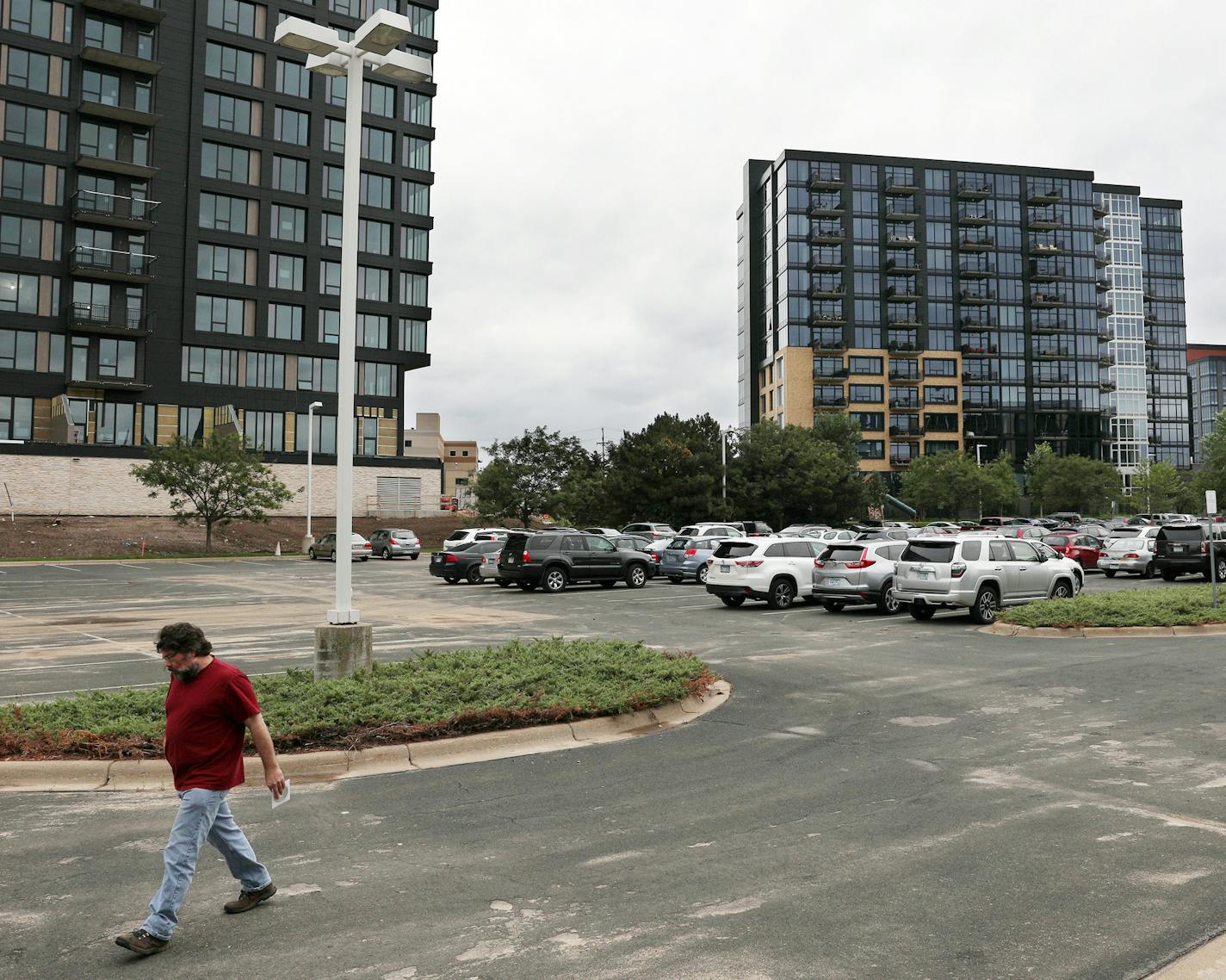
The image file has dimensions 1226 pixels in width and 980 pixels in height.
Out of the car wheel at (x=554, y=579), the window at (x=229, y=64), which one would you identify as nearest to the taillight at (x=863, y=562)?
the car wheel at (x=554, y=579)

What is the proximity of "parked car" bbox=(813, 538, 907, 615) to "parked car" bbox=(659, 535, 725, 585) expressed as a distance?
32.8 feet

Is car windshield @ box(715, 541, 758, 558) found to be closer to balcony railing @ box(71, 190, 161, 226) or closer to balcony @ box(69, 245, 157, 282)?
balcony @ box(69, 245, 157, 282)

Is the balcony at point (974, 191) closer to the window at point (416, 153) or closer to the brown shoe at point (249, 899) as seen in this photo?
the window at point (416, 153)

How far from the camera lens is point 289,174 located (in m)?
66.4

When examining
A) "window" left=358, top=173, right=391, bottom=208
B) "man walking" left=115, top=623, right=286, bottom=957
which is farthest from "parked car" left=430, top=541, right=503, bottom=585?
"window" left=358, top=173, right=391, bottom=208

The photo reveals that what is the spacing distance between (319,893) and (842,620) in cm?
1608

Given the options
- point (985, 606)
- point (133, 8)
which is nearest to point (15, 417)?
point (133, 8)

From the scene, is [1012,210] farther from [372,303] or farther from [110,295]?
[110,295]

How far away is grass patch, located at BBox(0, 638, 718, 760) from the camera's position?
318 inches

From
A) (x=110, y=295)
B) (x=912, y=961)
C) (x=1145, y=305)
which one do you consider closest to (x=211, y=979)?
(x=912, y=961)

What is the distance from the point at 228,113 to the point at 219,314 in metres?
13.3

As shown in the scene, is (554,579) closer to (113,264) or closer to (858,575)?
(858,575)

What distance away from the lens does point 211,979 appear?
419 cm

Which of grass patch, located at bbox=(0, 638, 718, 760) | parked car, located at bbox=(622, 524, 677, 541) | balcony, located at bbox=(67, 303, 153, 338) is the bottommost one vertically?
grass patch, located at bbox=(0, 638, 718, 760)
